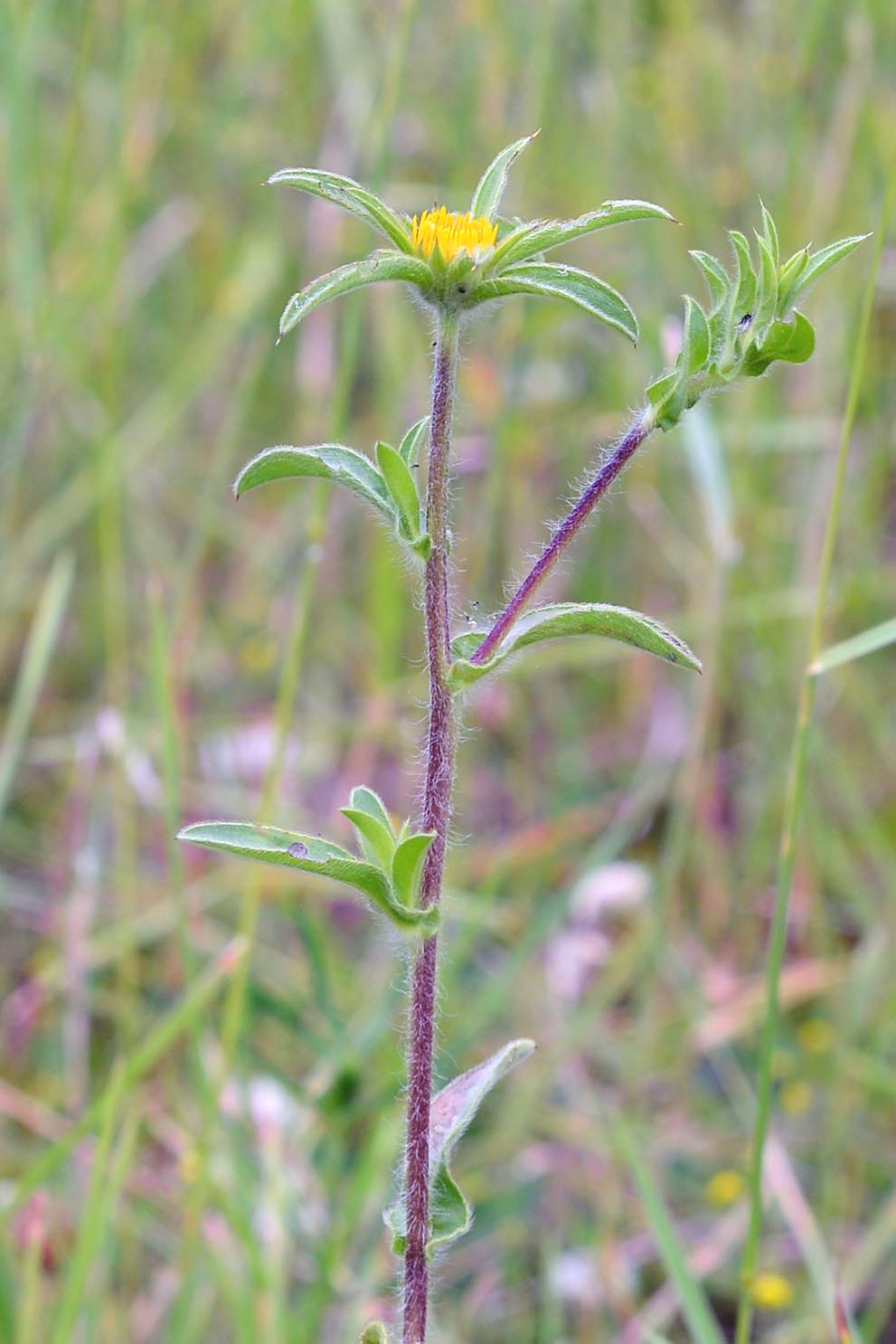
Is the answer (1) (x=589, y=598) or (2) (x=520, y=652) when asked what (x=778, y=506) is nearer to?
(1) (x=589, y=598)

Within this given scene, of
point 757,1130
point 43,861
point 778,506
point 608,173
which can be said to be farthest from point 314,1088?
point 608,173

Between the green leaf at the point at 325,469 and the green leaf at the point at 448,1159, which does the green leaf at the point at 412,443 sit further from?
the green leaf at the point at 448,1159

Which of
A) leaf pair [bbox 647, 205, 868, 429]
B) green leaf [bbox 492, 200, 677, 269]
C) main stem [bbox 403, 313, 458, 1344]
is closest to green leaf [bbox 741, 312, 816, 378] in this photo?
leaf pair [bbox 647, 205, 868, 429]

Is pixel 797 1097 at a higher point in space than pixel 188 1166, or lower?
higher

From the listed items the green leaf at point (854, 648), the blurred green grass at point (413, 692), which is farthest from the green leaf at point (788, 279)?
the blurred green grass at point (413, 692)

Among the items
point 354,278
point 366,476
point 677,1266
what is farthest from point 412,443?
point 677,1266

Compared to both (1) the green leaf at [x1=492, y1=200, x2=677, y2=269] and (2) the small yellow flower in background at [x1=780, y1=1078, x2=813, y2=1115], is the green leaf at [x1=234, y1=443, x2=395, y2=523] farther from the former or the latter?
(2) the small yellow flower in background at [x1=780, y1=1078, x2=813, y2=1115]

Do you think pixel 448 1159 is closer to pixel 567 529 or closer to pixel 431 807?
pixel 431 807
